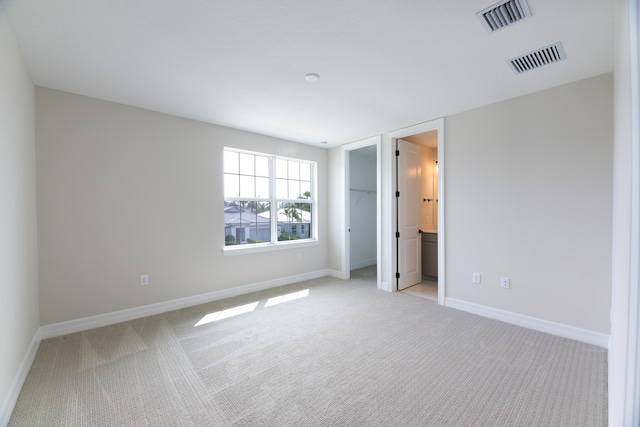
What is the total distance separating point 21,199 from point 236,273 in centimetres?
240

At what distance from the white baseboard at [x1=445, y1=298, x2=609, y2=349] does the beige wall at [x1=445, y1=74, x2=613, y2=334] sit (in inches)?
2.0

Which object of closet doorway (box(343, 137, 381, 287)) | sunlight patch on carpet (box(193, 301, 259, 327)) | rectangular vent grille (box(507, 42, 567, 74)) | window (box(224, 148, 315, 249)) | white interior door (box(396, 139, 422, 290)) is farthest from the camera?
closet doorway (box(343, 137, 381, 287))

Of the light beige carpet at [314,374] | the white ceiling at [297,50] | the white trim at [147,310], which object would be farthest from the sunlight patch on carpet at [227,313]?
the white ceiling at [297,50]

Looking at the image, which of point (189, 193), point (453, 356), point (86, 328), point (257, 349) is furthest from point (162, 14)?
point (453, 356)

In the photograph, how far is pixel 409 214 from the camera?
14.6 feet

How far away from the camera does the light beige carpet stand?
1685 millimetres

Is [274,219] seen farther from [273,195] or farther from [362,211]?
[362,211]

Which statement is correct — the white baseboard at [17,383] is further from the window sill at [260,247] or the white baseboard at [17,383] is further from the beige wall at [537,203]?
the beige wall at [537,203]

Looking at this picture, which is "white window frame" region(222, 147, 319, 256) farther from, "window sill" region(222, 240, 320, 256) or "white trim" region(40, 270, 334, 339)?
"white trim" region(40, 270, 334, 339)

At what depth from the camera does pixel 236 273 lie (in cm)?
402

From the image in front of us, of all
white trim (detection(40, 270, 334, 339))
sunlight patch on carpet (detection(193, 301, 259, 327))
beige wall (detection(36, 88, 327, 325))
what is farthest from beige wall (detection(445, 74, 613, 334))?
beige wall (detection(36, 88, 327, 325))

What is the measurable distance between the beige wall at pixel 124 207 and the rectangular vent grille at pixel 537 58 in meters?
3.32

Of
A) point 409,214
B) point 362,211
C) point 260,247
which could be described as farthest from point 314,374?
point 362,211

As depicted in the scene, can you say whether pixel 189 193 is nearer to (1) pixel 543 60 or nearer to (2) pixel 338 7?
(2) pixel 338 7
